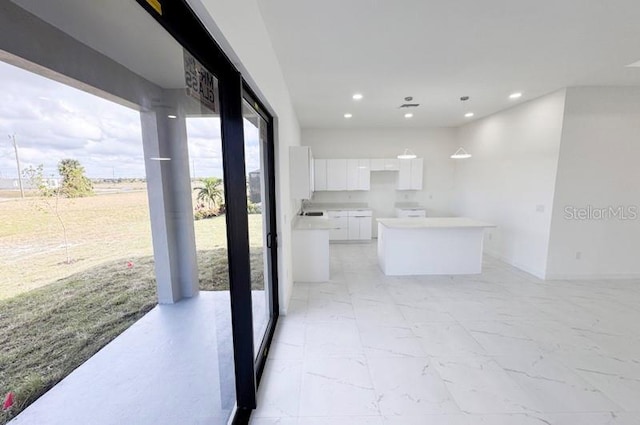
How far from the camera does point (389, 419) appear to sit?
1.83 meters

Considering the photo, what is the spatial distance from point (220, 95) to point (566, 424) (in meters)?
3.09

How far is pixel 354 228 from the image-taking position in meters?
6.76

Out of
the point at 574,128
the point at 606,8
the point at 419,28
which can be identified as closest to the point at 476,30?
the point at 419,28

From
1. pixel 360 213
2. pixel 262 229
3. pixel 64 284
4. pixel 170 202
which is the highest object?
pixel 170 202

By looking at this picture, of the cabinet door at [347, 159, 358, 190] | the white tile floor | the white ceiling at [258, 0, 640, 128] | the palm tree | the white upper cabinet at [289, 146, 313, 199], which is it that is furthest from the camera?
the cabinet door at [347, 159, 358, 190]

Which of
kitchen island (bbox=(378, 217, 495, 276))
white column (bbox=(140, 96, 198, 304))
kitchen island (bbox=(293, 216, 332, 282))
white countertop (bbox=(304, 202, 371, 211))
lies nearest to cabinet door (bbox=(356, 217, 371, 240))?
white countertop (bbox=(304, 202, 371, 211))

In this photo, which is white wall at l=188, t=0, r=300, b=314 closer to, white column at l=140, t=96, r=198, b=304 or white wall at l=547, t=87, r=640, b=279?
white column at l=140, t=96, r=198, b=304

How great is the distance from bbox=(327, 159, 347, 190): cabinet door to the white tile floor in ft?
10.7

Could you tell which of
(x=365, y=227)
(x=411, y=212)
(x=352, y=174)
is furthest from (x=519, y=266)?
(x=352, y=174)

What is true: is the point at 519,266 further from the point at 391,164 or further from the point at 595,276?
the point at 391,164

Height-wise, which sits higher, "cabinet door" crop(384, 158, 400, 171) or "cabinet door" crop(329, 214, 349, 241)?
"cabinet door" crop(384, 158, 400, 171)

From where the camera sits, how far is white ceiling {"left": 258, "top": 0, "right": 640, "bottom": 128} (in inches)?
82.9

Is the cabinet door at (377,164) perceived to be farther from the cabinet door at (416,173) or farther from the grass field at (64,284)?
the grass field at (64,284)

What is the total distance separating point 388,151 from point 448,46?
4.39 m
